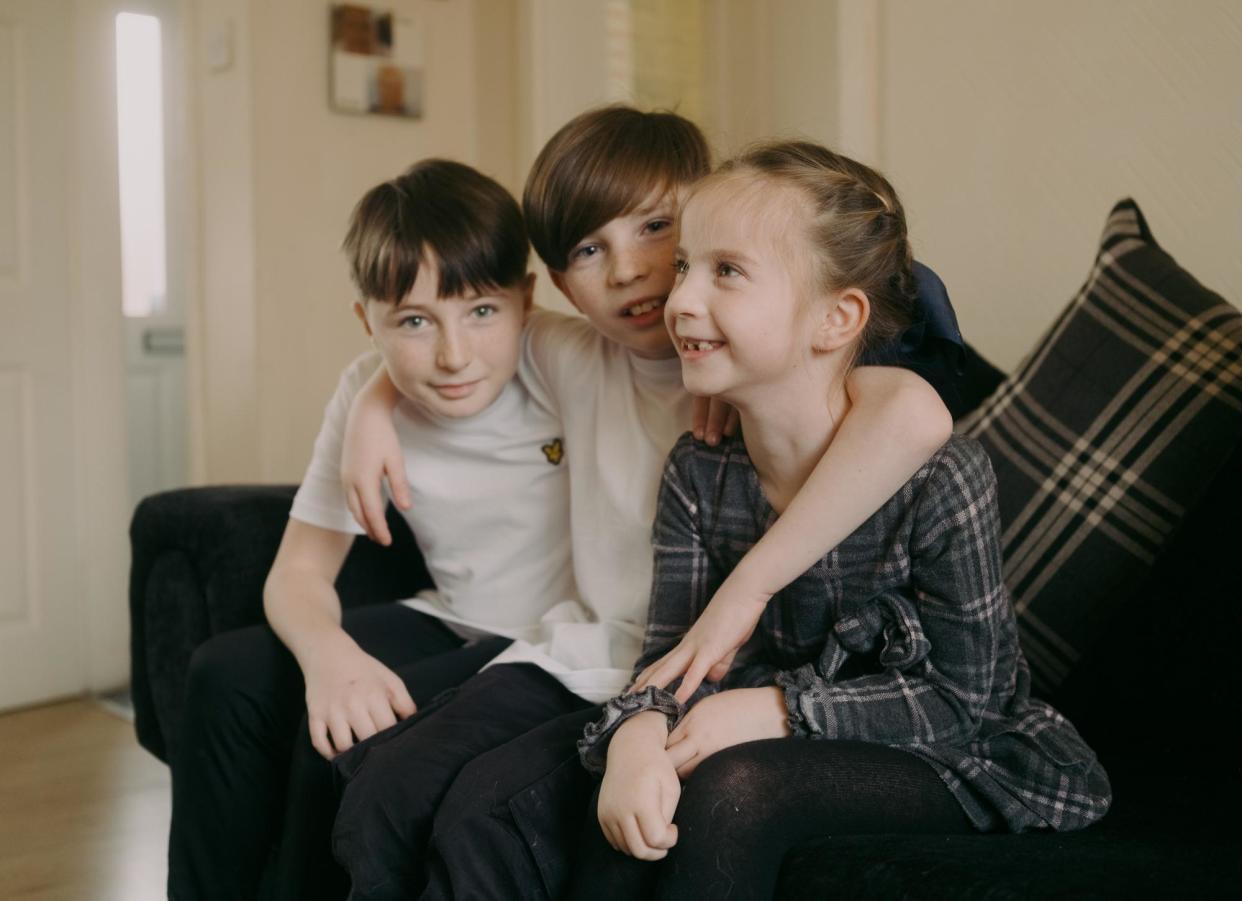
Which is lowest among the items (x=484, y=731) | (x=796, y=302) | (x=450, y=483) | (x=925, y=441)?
(x=484, y=731)

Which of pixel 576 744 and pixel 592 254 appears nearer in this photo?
pixel 576 744

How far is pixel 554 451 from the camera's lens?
5.20 ft

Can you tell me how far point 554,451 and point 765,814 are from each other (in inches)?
27.3

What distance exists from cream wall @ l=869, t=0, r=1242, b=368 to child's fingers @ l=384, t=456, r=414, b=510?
1.06 m

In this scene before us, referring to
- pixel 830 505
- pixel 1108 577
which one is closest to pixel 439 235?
pixel 830 505

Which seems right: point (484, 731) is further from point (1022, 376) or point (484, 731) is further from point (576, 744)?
point (1022, 376)

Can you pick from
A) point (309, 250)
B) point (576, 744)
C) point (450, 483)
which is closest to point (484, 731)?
point (576, 744)

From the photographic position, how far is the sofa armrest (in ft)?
5.67

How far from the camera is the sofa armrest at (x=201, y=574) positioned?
5.67 ft

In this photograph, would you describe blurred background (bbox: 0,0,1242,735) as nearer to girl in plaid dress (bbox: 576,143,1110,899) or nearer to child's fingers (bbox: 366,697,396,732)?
girl in plaid dress (bbox: 576,143,1110,899)

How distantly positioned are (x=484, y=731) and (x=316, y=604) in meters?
0.37

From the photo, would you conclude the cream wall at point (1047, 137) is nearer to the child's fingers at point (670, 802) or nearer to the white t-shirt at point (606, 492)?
the white t-shirt at point (606, 492)

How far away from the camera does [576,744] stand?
3.91 feet

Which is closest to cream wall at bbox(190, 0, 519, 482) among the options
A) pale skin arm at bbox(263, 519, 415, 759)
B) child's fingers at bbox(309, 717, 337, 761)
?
pale skin arm at bbox(263, 519, 415, 759)
